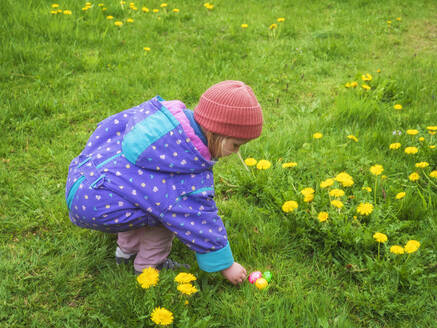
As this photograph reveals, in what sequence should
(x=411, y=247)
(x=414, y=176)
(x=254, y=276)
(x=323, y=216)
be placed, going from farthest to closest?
(x=414, y=176)
(x=323, y=216)
(x=254, y=276)
(x=411, y=247)

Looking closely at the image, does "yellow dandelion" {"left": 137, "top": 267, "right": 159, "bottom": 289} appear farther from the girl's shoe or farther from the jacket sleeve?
the girl's shoe

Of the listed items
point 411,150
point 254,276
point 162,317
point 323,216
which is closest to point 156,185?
point 162,317

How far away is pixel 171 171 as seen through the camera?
69.6 inches

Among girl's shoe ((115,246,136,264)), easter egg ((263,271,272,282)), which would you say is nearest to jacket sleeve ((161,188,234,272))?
easter egg ((263,271,272,282))

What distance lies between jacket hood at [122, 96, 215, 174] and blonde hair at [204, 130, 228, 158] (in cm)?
6

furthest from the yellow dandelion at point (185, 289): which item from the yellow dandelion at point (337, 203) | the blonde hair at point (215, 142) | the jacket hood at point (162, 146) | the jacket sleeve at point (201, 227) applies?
the yellow dandelion at point (337, 203)

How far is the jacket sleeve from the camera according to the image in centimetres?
176

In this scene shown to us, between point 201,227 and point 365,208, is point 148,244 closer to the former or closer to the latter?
point 201,227

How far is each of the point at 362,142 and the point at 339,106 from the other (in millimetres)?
490

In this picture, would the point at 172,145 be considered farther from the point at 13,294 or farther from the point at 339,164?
the point at 339,164

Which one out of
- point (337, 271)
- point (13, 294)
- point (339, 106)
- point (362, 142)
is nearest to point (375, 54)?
point (339, 106)

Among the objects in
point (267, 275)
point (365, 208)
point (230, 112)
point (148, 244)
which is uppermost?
point (230, 112)

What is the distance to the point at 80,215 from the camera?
1.85 meters

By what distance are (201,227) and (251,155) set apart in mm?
1253
